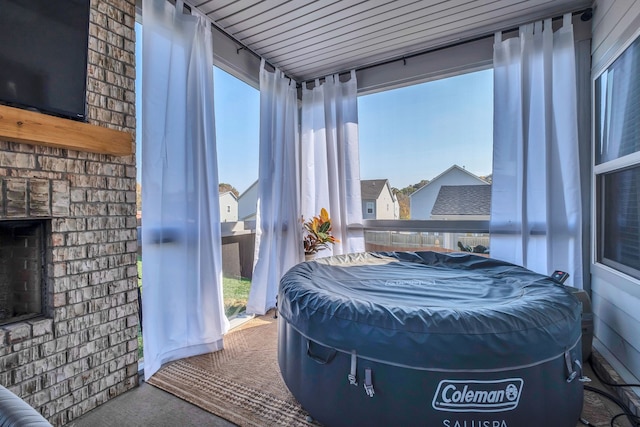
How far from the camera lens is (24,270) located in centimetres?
152

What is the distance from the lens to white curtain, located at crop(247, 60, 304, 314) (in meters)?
2.96

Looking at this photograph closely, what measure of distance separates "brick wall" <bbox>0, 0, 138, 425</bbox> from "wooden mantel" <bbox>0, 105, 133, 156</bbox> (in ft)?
0.36

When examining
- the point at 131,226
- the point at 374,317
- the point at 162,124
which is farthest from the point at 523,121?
the point at 131,226

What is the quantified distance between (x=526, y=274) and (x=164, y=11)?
2.81 m

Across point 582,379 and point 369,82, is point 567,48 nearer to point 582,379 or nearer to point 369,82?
point 369,82

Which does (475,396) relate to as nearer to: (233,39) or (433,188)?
(433,188)

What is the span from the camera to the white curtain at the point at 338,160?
3309 mm

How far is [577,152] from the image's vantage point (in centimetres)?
238

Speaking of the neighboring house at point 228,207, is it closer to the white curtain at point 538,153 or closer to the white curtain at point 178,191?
the white curtain at point 178,191

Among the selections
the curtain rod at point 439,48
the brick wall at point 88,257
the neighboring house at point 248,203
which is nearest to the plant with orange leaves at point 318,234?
the neighboring house at point 248,203

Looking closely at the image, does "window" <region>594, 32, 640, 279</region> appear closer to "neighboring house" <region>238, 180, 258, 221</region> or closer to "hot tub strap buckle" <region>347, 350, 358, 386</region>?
"hot tub strap buckle" <region>347, 350, 358, 386</region>

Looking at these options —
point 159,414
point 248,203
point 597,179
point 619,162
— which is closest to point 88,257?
point 159,414

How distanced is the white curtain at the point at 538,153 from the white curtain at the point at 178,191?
229 centimetres

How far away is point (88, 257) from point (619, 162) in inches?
124
